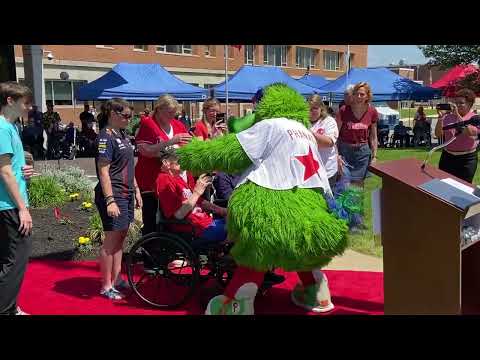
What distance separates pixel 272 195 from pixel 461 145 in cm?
276

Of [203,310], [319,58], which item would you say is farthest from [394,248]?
[319,58]

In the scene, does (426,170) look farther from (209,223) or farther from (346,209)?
(346,209)

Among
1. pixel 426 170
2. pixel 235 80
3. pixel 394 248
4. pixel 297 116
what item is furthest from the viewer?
pixel 235 80

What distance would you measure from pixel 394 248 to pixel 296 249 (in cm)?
60

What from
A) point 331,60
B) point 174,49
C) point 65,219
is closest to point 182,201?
point 65,219

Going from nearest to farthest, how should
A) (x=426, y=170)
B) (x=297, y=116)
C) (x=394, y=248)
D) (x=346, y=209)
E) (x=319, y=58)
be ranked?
(x=394, y=248), (x=426, y=170), (x=297, y=116), (x=346, y=209), (x=319, y=58)

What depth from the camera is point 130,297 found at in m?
4.46

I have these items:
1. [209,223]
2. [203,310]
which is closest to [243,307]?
[203,310]

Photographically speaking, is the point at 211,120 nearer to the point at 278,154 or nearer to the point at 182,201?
the point at 182,201

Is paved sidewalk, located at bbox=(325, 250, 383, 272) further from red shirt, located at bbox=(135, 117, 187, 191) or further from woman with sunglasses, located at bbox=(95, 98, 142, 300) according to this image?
woman with sunglasses, located at bbox=(95, 98, 142, 300)

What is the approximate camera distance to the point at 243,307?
3732 millimetres
